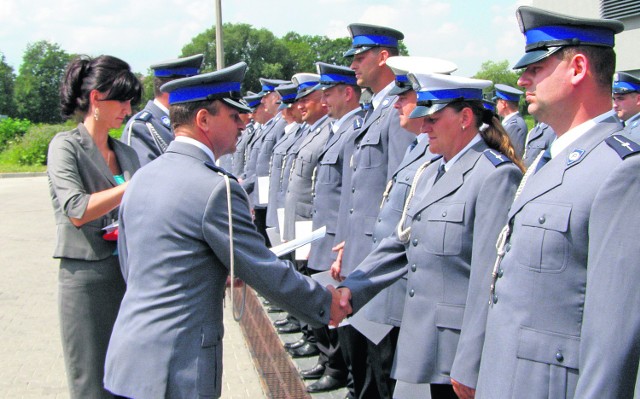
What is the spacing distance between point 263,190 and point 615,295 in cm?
641

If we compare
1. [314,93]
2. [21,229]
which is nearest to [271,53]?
[21,229]

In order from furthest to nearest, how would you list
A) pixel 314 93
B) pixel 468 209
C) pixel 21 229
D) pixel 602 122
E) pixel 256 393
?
pixel 21 229
pixel 314 93
pixel 256 393
pixel 468 209
pixel 602 122

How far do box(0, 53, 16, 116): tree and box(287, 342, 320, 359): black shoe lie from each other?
69141 millimetres

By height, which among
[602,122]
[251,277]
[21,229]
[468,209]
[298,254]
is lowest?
[21,229]

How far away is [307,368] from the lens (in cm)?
548

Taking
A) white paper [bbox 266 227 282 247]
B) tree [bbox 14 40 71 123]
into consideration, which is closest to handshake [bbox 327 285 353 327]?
white paper [bbox 266 227 282 247]

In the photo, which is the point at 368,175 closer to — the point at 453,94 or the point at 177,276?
the point at 453,94

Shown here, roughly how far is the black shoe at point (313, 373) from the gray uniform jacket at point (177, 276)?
2.80 metres

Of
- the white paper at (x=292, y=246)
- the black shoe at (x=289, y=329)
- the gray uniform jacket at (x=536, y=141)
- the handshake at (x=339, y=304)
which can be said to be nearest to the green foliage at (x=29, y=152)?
the gray uniform jacket at (x=536, y=141)

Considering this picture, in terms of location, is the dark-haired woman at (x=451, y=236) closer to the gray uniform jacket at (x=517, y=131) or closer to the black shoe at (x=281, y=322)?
the black shoe at (x=281, y=322)

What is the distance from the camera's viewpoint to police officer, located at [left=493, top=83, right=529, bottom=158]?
9.05 m

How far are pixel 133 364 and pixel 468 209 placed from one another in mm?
1368

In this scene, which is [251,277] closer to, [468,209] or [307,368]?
[468,209]

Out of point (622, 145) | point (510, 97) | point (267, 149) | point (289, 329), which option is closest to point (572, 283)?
point (622, 145)
